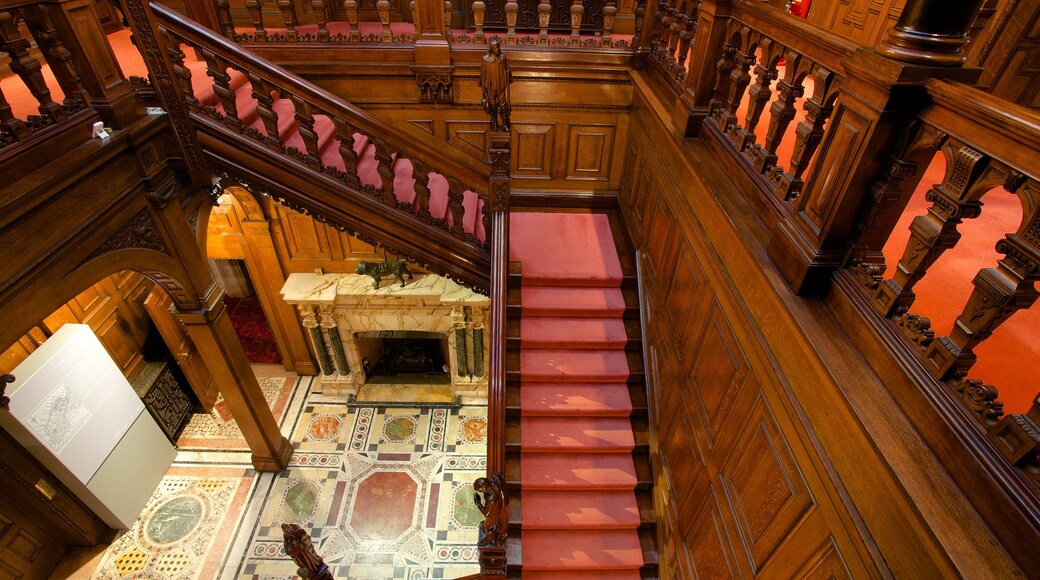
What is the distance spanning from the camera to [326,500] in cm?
525

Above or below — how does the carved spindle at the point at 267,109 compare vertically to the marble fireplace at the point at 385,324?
above

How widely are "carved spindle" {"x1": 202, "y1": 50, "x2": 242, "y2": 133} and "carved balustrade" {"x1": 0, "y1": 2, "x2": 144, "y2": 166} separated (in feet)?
1.49

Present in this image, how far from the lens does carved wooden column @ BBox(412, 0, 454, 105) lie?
153 inches

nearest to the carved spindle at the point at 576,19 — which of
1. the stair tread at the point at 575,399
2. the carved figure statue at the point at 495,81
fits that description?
the carved figure statue at the point at 495,81

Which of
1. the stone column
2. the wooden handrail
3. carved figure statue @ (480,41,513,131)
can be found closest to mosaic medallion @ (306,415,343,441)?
the stone column

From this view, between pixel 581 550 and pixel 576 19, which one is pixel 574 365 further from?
pixel 576 19

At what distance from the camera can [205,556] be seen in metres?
4.70

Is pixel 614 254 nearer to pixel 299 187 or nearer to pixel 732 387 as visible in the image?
pixel 732 387

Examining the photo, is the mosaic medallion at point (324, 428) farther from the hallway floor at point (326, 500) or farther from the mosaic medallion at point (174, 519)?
the mosaic medallion at point (174, 519)

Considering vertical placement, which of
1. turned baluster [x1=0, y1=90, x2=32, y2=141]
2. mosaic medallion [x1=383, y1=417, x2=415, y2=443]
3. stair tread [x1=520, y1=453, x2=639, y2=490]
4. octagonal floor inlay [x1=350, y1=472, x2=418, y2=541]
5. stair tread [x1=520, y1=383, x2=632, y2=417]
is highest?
turned baluster [x1=0, y1=90, x2=32, y2=141]

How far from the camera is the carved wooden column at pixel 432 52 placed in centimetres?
388

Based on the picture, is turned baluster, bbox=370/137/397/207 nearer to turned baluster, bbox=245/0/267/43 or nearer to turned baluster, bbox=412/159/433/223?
turned baluster, bbox=412/159/433/223

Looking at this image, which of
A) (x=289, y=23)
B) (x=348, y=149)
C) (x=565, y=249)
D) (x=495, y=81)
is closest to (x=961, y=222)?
(x=495, y=81)

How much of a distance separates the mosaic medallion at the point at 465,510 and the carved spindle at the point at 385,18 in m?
4.42
